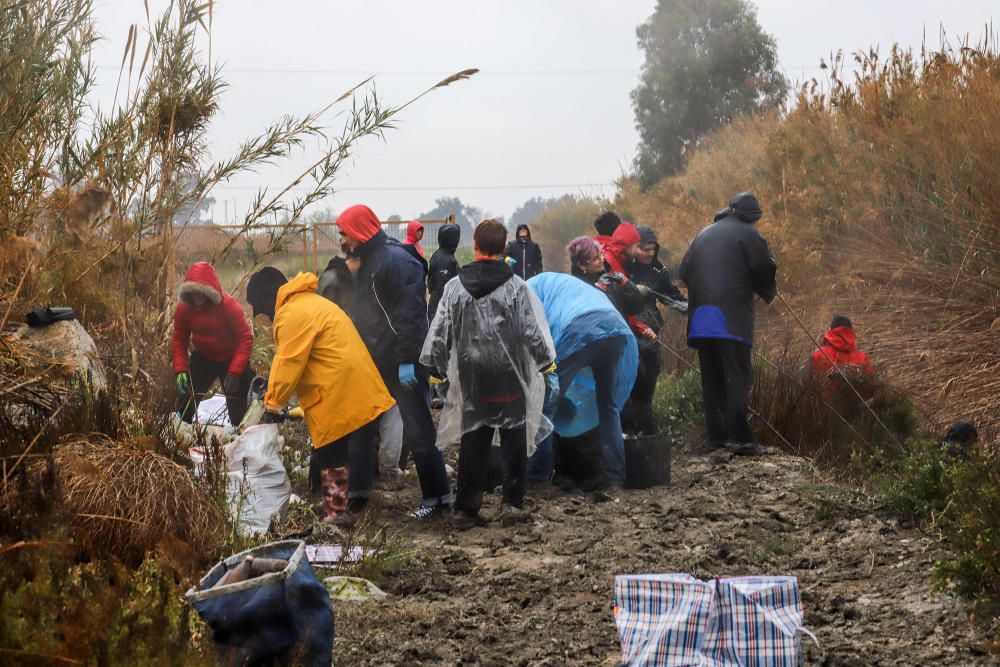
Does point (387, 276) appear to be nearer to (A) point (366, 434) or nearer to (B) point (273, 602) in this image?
(A) point (366, 434)

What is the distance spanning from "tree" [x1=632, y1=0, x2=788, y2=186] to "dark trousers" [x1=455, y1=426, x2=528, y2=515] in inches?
1045

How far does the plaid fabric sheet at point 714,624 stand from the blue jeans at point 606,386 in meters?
4.03

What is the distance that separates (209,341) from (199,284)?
0.57 meters

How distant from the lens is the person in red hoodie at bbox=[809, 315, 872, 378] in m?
9.20

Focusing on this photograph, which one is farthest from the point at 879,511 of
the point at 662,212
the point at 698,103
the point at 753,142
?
the point at 698,103

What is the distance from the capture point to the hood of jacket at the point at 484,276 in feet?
23.3

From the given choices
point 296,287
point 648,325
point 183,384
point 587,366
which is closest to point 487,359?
point 296,287

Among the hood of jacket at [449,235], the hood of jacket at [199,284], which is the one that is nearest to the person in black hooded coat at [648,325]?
the hood of jacket at [449,235]

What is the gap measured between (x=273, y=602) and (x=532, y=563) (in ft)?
9.17

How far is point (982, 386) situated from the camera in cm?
861

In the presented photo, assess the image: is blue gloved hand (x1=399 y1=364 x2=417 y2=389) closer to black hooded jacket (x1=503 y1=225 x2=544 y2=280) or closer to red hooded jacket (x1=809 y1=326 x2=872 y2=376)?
red hooded jacket (x1=809 y1=326 x2=872 y2=376)

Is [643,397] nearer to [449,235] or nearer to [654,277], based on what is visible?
[654,277]

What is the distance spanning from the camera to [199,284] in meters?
8.32

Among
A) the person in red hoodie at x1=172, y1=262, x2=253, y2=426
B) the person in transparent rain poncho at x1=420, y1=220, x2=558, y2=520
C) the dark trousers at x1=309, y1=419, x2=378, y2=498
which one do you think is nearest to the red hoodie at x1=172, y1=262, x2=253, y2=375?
the person in red hoodie at x1=172, y1=262, x2=253, y2=426
